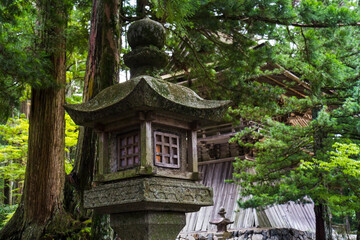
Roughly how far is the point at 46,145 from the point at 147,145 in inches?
146

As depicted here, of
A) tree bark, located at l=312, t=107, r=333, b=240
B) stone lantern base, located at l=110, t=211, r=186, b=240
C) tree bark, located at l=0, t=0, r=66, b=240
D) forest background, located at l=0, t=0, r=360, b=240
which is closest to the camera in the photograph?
stone lantern base, located at l=110, t=211, r=186, b=240

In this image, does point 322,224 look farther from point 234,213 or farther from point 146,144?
point 146,144

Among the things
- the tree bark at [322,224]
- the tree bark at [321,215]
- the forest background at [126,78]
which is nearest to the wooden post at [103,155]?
the forest background at [126,78]

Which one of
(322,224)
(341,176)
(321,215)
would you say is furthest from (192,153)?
(322,224)

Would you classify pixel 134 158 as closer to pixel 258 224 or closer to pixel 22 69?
pixel 22 69

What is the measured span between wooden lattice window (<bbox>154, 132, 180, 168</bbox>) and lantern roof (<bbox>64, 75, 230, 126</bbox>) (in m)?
0.27

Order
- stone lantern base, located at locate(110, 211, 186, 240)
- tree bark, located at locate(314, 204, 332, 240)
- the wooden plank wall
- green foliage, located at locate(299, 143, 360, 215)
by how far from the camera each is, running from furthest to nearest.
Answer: the wooden plank wall < tree bark, located at locate(314, 204, 332, 240) < green foliage, located at locate(299, 143, 360, 215) < stone lantern base, located at locate(110, 211, 186, 240)

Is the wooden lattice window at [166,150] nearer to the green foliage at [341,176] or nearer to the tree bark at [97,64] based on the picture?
the tree bark at [97,64]

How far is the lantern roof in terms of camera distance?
12.5ft

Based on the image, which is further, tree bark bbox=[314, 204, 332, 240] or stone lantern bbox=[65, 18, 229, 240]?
tree bark bbox=[314, 204, 332, 240]

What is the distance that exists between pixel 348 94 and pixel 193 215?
24.2 ft

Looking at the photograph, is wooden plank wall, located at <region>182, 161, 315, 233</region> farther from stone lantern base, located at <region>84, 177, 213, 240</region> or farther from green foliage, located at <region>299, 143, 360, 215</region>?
stone lantern base, located at <region>84, 177, 213, 240</region>

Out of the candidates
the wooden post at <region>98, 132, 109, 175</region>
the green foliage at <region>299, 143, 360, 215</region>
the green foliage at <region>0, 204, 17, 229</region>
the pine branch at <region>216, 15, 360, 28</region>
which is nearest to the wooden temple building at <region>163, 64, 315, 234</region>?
the green foliage at <region>299, 143, 360, 215</region>

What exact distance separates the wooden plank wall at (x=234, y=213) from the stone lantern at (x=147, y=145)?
8.48 meters
